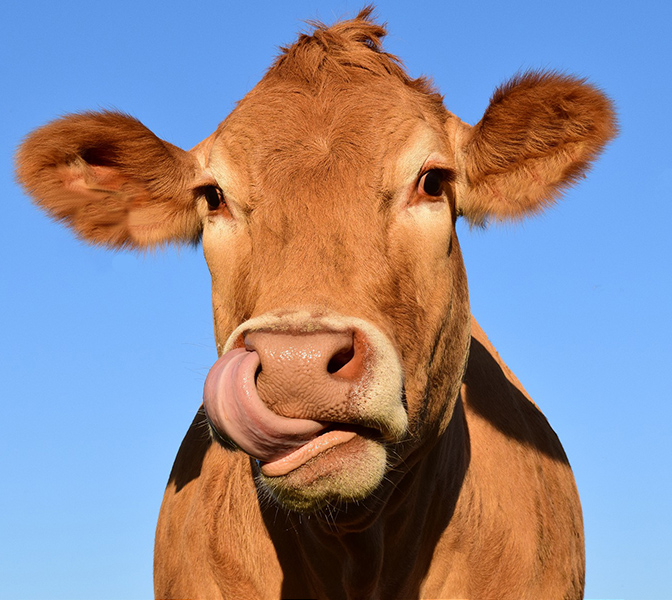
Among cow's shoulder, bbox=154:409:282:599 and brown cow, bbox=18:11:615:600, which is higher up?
brown cow, bbox=18:11:615:600

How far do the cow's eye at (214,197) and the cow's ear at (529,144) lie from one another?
1.23m

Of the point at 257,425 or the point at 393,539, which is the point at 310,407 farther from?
the point at 393,539

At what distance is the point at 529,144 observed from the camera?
4426 mm

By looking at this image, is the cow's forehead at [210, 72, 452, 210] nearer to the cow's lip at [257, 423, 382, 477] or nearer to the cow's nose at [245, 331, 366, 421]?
the cow's nose at [245, 331, 366, 421]

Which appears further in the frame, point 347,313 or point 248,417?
point 347,313

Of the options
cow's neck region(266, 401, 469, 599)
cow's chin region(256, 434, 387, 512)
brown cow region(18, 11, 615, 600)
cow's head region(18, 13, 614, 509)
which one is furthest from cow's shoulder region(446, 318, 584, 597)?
cow's chin region(256, 434, 387, 512)

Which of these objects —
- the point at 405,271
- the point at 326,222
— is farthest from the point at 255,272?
the point at 405,271

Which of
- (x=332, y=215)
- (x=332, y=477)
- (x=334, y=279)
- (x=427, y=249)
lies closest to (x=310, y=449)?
(x=332, y=477)

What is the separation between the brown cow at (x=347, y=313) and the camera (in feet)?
9.75

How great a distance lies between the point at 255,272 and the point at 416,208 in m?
0.80

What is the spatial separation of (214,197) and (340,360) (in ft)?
4.92

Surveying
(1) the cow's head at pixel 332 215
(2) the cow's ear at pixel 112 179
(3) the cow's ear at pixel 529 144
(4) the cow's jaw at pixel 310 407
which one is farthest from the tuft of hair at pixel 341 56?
(4) the cow's jaw at pixel 310 407

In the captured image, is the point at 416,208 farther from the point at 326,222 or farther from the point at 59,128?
the point at 59,128

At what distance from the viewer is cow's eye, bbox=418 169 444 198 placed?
3895mm
